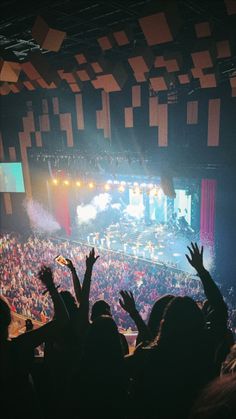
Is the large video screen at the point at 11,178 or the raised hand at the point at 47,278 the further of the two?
the large video screen at the point at 11,178

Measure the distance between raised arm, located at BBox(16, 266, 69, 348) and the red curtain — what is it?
386 inches

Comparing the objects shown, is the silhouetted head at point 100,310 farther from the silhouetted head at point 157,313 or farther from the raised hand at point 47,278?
the raised hand at point 47,278

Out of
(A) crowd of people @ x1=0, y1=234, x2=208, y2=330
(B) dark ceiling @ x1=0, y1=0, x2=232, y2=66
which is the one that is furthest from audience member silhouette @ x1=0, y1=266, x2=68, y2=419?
(A) crowd of people @ x1=0, y1=234, x2=208, y2=330

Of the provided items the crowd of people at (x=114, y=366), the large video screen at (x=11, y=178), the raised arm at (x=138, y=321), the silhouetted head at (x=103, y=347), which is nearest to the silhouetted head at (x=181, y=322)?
the crowd of people at (x=114, y=366)

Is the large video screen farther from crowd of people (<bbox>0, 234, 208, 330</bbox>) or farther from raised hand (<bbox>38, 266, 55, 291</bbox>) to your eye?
raised hand (<bbox>38, 266, 55, 291</bbox>)

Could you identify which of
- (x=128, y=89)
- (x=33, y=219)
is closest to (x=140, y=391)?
(x=128, y=89)

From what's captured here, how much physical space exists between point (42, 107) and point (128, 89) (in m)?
4.16

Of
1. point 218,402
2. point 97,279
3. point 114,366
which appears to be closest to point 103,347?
point 114,366

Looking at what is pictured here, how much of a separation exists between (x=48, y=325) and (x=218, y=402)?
1.22 m

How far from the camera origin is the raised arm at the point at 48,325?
1.83m

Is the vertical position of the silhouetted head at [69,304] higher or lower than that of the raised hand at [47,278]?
lower

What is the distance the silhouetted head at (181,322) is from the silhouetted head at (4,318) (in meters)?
0.91

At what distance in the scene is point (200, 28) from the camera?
179 inches

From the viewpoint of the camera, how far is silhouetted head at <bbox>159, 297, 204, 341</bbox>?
175 cm
